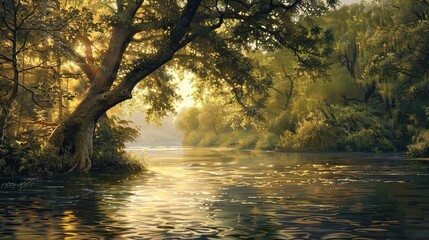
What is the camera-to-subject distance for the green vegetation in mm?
56906

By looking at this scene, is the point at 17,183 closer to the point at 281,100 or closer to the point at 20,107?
the point at 20,107

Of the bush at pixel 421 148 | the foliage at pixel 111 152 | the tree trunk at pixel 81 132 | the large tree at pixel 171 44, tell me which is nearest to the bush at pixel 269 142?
the bush at pixel 421 148

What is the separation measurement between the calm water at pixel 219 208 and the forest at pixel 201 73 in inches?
275

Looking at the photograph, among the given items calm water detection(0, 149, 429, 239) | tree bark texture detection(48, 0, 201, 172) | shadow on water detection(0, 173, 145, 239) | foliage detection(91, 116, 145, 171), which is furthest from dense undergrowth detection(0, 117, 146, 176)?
calm water detection(0, 149, 429, 239)

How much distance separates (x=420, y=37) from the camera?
185 ft

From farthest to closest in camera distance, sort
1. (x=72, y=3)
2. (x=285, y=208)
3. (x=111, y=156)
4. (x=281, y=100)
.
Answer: (x=281, y=100)
(x=72, y=3)
(x=111, y=156)
(x=285, y=208)

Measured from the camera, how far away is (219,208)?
1817 centimetres

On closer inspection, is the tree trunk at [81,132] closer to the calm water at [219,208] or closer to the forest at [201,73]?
the forest at [201,73]

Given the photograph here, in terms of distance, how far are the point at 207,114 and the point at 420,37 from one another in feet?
175

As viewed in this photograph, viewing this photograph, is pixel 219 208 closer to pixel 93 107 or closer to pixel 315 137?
pixel 93 107

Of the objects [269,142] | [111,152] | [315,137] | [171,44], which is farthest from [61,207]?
[269,142]

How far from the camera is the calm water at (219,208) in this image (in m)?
13.6

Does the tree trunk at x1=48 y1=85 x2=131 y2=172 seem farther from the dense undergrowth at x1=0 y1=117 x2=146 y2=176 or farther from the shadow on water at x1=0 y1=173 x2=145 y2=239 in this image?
the shadow on water at x1=0 y1=173 x2=145 y2=239

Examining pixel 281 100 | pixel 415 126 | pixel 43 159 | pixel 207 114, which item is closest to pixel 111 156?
pixel 43 159
